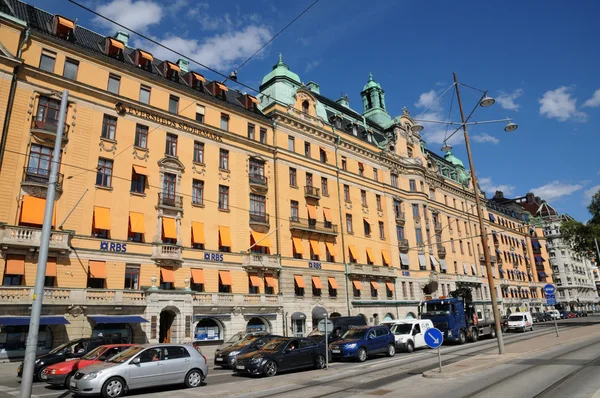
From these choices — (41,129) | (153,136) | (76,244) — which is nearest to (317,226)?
(153,136)

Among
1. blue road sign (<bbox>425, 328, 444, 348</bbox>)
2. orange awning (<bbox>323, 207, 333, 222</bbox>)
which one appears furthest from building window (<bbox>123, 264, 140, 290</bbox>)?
blue road sign (<bbox>425, 328, 444, 348</bbox>)

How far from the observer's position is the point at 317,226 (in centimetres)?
4159

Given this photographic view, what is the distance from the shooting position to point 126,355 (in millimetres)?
14445

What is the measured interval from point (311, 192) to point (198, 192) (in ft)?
41.1

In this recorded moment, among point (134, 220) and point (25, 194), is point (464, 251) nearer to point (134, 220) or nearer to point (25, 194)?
point (134, 220)

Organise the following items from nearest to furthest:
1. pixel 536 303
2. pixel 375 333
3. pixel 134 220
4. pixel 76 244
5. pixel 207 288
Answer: pixel 375 333 < pixel 76 244 < pixel 134 220 < pixel 207 288 < pixel 536 303

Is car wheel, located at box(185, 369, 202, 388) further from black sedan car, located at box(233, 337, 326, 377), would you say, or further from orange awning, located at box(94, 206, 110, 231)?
orange awning, located at box(94, 206, 110, 231)

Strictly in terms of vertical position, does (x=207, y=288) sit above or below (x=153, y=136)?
below

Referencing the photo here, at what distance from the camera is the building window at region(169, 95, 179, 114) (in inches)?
1336

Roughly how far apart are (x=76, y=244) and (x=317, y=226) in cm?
2224

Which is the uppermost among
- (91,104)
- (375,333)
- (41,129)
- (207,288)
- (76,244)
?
(91,104)

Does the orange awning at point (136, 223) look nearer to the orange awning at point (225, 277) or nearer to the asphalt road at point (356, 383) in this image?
the orange awning at point (225, 277)

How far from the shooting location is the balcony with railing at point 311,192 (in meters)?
41.5

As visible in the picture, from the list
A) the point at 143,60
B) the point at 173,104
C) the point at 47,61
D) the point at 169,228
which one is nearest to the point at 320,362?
the point at 169,228
